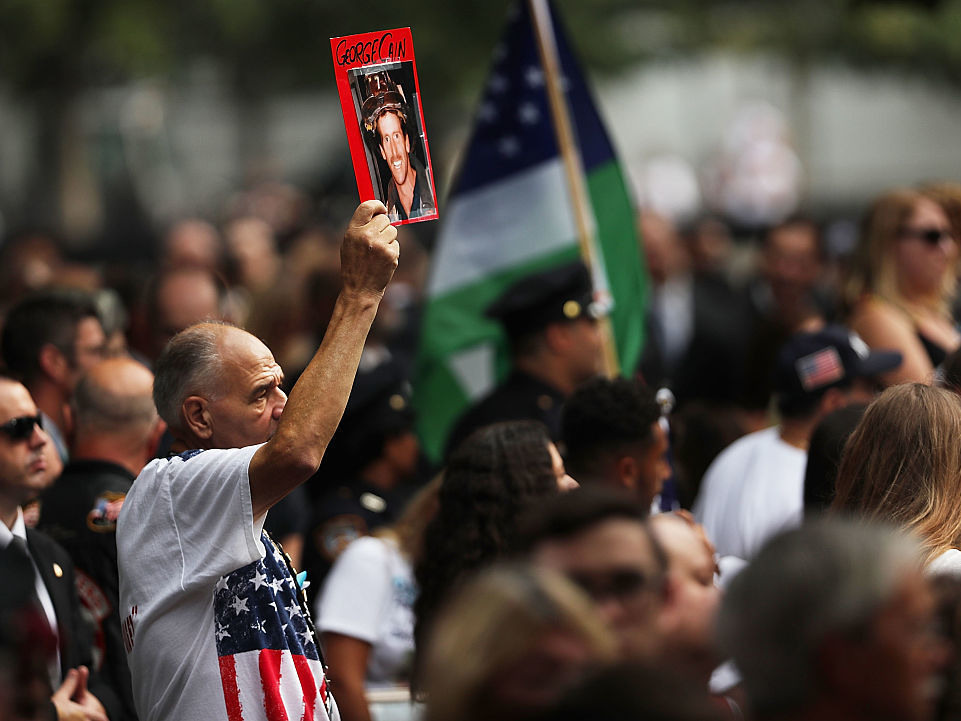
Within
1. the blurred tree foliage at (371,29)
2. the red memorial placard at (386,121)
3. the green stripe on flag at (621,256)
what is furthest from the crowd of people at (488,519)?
the blurred tree foliage at (371,29)

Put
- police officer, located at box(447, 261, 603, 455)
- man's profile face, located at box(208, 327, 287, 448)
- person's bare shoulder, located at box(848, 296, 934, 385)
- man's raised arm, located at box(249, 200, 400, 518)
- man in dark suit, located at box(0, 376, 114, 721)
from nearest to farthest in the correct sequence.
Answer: man's raised arm, located at box(249, 200, 400, 518), man's profile face, located at box(208, 327, 287, 448), man in dark suit, located at box(0, 376, 114, 721), police officer, located at box(447, 261, 603, 455), person's bare shoulder, located at box(848, 296, 934, 385)

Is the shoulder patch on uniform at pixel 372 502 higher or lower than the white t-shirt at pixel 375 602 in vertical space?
higher

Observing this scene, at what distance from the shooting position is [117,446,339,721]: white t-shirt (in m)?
3.67

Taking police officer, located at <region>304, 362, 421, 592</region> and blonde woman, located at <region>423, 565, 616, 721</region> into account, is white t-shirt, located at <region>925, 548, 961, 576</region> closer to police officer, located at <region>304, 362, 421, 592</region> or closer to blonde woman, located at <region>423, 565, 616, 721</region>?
blonde woman, located at <region>423, 565, 616, 721</region>

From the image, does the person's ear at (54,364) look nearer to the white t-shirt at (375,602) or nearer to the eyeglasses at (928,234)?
the white t-shirt at (375,602)

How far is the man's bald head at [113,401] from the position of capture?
5.37 m

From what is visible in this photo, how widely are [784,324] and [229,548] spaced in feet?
18.7

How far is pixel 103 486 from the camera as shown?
Result: 517cm

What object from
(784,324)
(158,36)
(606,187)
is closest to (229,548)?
(606,187)

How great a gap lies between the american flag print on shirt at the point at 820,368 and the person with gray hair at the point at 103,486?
2.56 metres

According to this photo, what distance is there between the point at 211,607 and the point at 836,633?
1.80 meters

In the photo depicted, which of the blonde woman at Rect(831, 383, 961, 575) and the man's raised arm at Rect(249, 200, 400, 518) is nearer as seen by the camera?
the man's raised arm at Rect(249, 200, 400, 518)

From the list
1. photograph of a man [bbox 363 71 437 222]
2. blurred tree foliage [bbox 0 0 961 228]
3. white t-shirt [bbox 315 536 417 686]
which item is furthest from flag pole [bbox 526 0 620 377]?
blurred tree foliage [bbox 0 0 961 228]

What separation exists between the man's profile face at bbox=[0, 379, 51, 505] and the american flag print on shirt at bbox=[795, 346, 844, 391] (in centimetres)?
301
